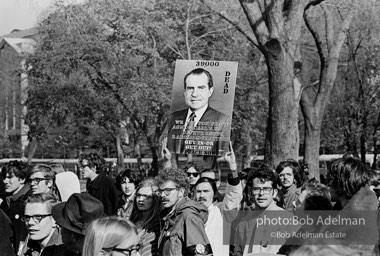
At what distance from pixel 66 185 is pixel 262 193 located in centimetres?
307

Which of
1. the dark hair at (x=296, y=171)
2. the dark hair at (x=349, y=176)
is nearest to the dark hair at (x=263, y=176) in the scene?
the dark hair at (x=349, y=176)

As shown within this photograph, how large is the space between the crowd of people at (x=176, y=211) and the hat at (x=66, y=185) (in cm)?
1

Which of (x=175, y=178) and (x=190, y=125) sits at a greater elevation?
(x=190, y=125)

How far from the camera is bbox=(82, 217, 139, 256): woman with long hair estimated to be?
371 centimetres

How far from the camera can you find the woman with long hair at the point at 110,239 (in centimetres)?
371

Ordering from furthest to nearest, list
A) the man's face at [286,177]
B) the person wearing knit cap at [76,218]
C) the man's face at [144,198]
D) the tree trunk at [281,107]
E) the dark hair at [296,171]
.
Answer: the tree trunk at [281,107], the dark hair at [296,171], the man's face at [286,177], the man's face at [144,198], the person wearing knit cap at [76,218]

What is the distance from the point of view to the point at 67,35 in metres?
29.6

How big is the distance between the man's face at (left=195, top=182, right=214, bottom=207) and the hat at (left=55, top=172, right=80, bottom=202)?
173 centimetres

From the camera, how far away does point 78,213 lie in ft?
15.8

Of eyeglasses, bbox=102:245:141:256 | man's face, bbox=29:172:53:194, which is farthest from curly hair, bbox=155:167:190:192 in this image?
eyeglasses, bbox=102:245:141:256

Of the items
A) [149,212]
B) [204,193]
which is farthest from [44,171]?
[204,193]

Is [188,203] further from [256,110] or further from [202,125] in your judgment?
[256,110]

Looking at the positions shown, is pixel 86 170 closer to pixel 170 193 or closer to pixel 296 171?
pixel 296 171

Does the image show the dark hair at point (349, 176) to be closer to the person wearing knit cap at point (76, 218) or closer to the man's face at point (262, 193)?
the man's face at point (262, 193)
